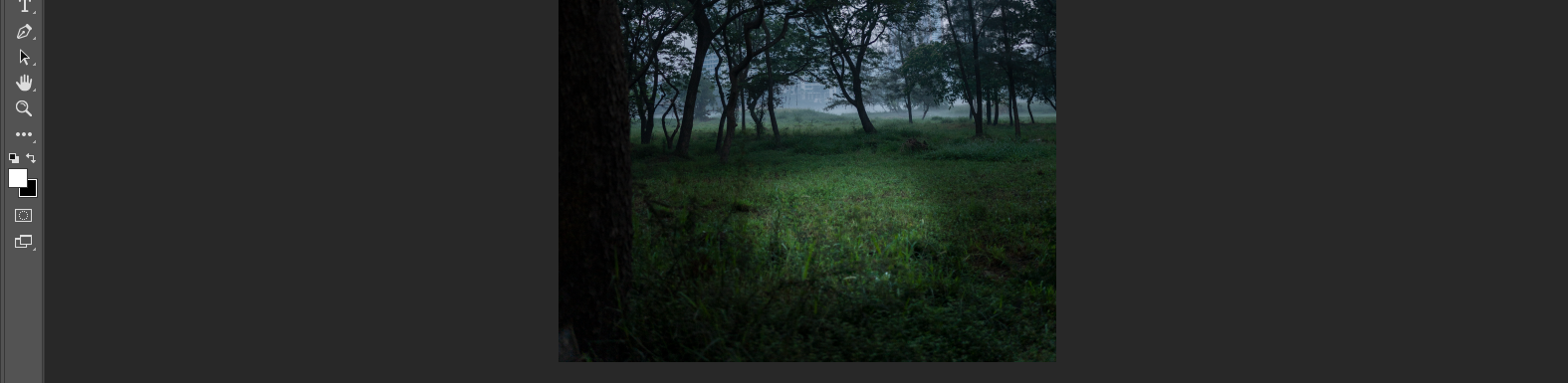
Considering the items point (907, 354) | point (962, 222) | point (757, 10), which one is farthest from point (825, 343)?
A: point (757, 10)

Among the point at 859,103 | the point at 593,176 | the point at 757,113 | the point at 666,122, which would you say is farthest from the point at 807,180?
the point at 593,176

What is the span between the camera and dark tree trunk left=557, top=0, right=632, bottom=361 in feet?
7.74

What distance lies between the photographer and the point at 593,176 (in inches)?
94.7

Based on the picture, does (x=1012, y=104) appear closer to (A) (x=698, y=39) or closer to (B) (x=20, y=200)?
(A) (x=698, y=39)

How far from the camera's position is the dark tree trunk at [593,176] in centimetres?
236

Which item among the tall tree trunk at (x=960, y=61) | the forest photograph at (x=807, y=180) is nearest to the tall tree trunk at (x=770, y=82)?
the forest photograph at (x=807, y=180)

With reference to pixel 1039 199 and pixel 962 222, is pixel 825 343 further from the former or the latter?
pixel 1039 199

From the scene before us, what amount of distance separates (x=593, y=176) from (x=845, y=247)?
1127 millimetres

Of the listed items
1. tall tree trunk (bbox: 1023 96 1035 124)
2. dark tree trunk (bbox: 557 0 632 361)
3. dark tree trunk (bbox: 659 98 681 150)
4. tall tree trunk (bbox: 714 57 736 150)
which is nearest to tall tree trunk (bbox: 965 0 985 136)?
tall tree trunk (bbox: 1023 96 1035 124)

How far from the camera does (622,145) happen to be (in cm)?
245

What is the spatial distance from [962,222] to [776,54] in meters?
1.19

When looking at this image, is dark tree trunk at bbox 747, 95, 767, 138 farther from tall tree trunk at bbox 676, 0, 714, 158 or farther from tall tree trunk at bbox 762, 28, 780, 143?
tall tree trunk at bbox 676, 0, 714, 158

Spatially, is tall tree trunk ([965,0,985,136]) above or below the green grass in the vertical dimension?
above

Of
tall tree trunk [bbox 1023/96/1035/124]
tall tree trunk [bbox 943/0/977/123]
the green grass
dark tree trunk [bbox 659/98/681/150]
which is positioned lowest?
the green grass
